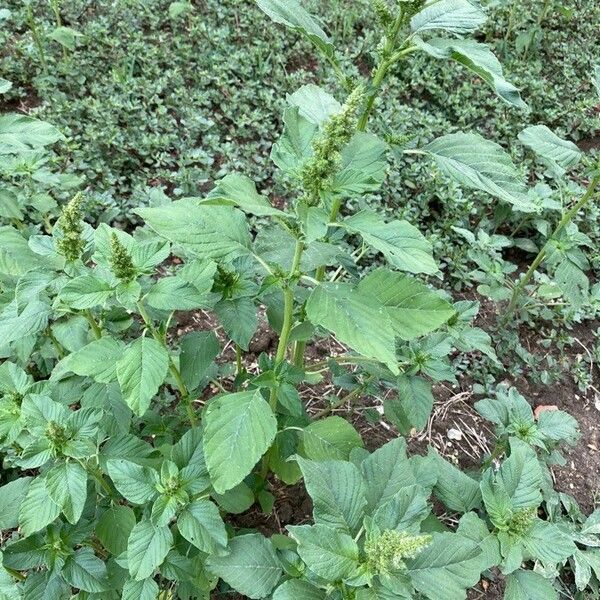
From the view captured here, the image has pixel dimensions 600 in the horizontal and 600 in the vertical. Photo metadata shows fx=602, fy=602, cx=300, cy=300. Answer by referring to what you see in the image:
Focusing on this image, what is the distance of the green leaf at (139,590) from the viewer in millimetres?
1523

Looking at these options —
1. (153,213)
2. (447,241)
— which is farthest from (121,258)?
(447,241)

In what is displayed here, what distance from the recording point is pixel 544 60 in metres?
4.39

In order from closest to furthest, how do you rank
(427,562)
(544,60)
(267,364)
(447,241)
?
(427,562)
(267,364)
(447,241)
(544,60)

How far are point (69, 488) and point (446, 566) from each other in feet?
3.06

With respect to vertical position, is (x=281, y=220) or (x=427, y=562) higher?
(x=281, y=220)

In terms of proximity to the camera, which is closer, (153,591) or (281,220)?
(281,220)

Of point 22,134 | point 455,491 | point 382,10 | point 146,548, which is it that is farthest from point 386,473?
point 22,134

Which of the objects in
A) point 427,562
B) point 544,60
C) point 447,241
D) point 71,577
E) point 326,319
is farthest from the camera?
point 544,60

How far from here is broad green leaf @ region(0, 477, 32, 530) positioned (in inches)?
65.8

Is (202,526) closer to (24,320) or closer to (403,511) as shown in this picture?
(403,511)

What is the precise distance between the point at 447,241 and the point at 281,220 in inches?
78.5

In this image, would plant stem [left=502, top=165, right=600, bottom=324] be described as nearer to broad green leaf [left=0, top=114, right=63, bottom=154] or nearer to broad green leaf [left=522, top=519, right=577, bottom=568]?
broad green leaf [left=522, top=519, right=577, bottom=568]

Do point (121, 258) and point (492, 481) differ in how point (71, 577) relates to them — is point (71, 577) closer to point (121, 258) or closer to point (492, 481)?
point (121, 258)

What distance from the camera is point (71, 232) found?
147 cm
